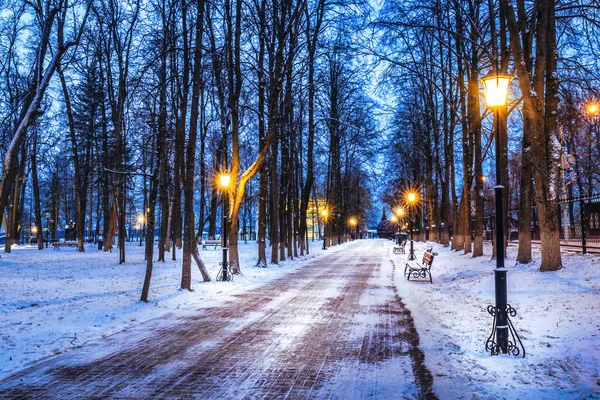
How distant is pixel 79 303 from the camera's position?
9969mm

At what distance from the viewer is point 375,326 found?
7.77 metres

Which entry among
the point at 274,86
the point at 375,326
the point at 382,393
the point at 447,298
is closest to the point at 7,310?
the point at 375,326

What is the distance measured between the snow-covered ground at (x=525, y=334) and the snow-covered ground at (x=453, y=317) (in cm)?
1

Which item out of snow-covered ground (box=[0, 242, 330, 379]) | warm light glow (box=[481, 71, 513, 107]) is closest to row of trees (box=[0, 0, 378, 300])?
snow-covered ground (box=[0, 242, 330, 379])

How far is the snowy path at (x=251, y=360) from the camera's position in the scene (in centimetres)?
468

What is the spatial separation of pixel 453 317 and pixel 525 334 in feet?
5.48

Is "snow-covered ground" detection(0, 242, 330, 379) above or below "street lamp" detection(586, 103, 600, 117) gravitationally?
below

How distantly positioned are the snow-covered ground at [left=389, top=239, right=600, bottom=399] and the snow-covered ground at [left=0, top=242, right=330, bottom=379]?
514cm

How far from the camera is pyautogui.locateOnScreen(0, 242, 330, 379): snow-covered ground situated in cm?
673

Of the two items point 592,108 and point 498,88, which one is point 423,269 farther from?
point 498,88

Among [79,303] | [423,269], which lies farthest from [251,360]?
[423,269]

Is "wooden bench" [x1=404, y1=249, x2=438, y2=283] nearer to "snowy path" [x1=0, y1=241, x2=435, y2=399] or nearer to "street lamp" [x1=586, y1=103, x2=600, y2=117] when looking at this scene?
"snowy path" [x1=0, y1=241, x2=435, y2=399]

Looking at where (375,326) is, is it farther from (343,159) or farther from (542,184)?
(343,159)

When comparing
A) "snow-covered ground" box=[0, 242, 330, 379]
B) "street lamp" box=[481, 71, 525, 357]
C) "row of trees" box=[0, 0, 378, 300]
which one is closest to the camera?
"street lamp" box=[481, 71, 525, 357]
